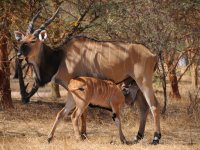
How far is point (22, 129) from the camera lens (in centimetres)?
803

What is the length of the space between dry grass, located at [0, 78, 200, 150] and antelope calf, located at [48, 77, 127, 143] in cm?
31

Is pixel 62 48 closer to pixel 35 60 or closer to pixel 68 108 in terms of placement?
pixel 35 60

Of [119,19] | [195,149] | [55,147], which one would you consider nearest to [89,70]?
[55,147]

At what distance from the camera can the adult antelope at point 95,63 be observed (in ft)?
21.7

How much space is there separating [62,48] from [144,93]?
1348mm

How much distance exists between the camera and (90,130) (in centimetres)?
819

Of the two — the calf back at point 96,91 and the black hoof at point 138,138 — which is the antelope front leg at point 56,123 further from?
the black hoof at point 138,138

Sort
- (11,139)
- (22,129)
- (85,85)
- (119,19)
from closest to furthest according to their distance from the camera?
(85,85) → (11,139) → (22,129) → (119,19)

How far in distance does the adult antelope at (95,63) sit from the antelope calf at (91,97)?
200 millimetres

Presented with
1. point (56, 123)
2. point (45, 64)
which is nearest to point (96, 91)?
point (56, 123)

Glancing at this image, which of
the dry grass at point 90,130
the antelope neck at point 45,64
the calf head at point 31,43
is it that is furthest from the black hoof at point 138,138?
the calf head at point 31,43

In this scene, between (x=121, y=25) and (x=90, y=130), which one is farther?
(x=121, y=25)

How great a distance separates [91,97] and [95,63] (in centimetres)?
55

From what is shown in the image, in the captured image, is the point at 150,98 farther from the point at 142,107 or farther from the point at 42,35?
the point at 42,35
